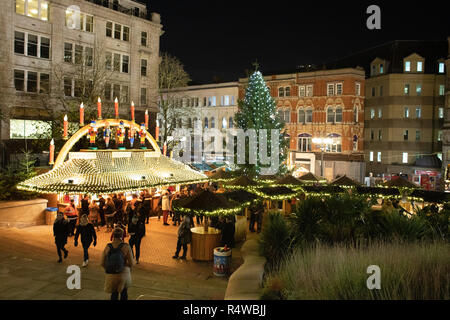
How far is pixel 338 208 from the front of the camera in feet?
39.3

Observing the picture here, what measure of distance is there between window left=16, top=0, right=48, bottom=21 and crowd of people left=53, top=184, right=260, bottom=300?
2311cm

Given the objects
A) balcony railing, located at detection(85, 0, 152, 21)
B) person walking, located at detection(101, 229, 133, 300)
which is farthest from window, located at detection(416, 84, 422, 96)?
person walking, located at detection(101, 229, 133, 300)

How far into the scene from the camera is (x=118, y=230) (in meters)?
8.38

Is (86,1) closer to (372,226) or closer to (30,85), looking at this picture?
(30,85)

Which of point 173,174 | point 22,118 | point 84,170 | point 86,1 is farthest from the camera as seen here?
point 86,1

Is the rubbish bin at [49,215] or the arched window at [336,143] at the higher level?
the arched window at [336,143]

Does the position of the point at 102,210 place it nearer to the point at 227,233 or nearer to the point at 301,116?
the point at 227,233

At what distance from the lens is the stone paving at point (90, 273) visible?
29.4 feet

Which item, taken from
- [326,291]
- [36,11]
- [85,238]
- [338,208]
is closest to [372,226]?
[338,208]

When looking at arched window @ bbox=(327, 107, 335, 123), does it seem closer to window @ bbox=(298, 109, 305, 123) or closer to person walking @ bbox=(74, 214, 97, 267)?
window @ bbox=(298, 109, 305, 123)

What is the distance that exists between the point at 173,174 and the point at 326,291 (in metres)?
16.6

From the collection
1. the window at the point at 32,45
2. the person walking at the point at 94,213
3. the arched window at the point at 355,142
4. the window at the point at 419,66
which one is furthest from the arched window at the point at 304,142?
the person walking at the point at 94,213

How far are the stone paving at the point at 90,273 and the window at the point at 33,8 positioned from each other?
85.6 ft

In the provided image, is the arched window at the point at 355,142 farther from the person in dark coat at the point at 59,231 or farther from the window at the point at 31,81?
the person in dark coat at the point at 59,231
